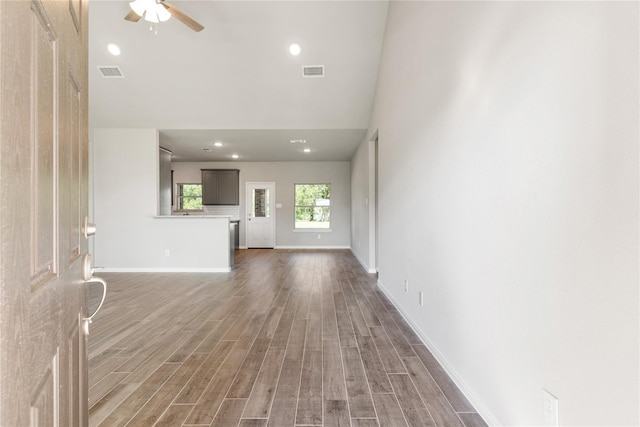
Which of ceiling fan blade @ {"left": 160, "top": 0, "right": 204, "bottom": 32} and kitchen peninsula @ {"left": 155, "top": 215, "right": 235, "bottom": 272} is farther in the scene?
kitchen peninsula @ {"left": 155, "top": 215, "right": 235, "bottom": 272}

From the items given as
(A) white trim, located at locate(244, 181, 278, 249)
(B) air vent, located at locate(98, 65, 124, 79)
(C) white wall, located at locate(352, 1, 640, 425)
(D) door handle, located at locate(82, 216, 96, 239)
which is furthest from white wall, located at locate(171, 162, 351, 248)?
(D) door handle, located at locate(82, 216, 96, 239)

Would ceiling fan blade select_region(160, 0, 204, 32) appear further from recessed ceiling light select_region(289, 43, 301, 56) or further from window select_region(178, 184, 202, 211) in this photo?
window select_region(178, 184, 202, 211)

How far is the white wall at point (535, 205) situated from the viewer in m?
0.93

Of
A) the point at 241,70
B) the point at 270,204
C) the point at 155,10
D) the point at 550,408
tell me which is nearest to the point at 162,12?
the point at 155,10

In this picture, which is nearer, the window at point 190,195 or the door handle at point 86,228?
the door handle at point 86,228

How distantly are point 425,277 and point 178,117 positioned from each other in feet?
16.4

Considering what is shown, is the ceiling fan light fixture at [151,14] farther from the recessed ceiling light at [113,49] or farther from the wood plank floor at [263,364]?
the wood plank floor at [263,364]

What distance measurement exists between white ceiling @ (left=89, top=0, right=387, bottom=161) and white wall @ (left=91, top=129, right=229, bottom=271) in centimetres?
37

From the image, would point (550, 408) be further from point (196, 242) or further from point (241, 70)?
point (196, 242)

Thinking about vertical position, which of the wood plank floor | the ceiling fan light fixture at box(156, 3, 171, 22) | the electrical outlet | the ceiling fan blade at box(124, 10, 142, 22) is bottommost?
the wood plank floor

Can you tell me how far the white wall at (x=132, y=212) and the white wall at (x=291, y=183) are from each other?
359 cm

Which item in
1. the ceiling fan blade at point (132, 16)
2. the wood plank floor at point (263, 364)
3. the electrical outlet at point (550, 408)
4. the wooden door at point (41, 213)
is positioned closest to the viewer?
the wooden door at point (41, 213)

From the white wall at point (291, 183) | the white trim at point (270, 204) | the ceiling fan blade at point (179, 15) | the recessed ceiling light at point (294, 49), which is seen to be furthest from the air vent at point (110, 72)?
the white trim at point (270, 204)

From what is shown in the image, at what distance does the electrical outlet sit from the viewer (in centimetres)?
117
